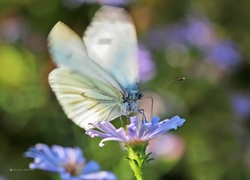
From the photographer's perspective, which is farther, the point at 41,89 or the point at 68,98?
the point at 41,89

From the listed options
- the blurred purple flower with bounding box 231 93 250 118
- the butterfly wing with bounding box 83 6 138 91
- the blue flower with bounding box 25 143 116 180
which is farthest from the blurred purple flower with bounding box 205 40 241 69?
the blue flower with bounding box 25 143 116 180

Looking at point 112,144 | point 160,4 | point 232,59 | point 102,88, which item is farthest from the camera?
point 160,4

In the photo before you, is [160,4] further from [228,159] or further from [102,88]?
[102,88]

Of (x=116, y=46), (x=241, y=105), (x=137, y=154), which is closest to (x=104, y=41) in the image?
(x=116, y=46)

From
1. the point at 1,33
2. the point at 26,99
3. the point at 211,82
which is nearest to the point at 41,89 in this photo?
the point at 26,99

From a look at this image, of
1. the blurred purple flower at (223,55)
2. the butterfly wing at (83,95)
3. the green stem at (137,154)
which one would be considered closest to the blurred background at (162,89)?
the blurred purple flower at (223,55)

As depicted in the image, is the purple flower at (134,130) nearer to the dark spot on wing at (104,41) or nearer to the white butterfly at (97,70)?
the white butterfly at (97,70)

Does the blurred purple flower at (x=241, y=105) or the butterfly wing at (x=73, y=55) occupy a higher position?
the blurred purple flower at (x=241, y=105)

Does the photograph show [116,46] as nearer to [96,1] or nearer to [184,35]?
[96,1]
